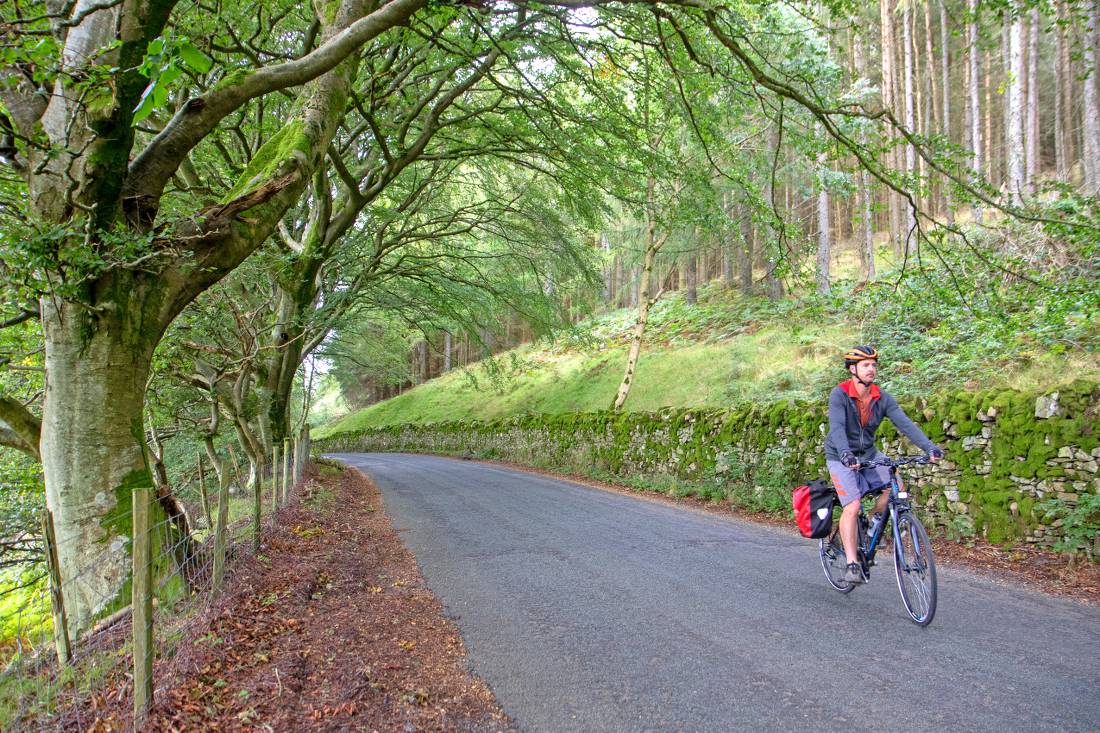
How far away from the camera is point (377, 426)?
39.0 m

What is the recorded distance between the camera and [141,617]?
2.89m

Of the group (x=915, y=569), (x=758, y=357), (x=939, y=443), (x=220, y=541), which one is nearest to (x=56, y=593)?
(x=220, y=541)

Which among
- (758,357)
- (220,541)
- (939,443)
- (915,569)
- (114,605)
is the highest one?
(758,357)

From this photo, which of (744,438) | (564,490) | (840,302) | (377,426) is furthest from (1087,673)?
(377,426)

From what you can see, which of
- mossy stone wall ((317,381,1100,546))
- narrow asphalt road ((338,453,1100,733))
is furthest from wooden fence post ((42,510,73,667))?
mossy stone wall ((317,381,1100,546))

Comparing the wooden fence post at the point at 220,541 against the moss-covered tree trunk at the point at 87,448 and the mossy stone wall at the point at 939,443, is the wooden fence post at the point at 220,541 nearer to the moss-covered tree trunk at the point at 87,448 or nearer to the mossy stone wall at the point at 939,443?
the moss-covered tree trunk at the point at 87,448

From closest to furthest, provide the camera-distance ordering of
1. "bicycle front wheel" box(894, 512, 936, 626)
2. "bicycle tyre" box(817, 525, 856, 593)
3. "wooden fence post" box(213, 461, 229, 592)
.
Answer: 1. "bicycle front wheel" box(894, 512, 936, 626)
2. "wooden fence post" box(213, 461, 229, 592)
3. "bicycle tyre" box(817, 525, 856, 593)

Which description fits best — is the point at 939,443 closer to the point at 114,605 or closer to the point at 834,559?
the point at 834,559

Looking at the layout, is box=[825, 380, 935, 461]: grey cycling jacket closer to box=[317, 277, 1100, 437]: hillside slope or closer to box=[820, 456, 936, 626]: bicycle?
box=[820, 456, 936, 626]: bicycle

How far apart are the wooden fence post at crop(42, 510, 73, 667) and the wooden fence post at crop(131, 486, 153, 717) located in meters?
0.54

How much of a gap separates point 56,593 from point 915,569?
18.0 feet

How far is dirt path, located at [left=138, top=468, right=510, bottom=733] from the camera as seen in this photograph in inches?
118

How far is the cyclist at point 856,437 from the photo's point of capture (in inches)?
183

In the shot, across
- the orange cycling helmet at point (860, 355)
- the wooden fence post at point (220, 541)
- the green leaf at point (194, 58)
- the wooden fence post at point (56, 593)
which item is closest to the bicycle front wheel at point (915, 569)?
the orange cycling helmet at point (860, 355)
